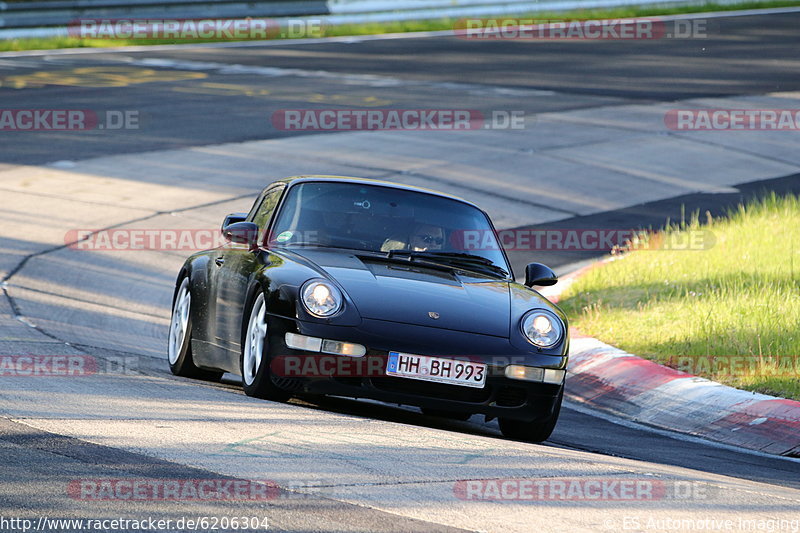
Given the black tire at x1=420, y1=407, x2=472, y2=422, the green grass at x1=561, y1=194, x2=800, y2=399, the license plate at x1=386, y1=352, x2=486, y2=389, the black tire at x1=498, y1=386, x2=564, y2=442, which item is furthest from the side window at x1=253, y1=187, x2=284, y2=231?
the green grass at x1=561, y1=194, x2=800, y2=399

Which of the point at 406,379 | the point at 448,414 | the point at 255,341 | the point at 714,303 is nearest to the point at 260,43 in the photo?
the point at 714,303

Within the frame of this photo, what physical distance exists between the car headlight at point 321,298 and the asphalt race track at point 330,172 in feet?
1.68

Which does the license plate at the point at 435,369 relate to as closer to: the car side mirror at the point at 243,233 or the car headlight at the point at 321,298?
the car headlight at the point at 321,298

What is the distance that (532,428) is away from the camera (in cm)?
682

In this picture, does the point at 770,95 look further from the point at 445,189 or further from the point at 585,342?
the point at 585,342

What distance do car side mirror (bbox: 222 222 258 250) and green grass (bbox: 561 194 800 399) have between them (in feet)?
11.0

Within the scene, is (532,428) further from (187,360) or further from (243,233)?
(187,360)

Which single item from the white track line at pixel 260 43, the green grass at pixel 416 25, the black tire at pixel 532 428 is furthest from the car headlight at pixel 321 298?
the green grass at pixel 416 25

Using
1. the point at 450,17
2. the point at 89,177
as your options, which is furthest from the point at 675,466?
the point at 450,17

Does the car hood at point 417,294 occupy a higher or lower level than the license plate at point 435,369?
higher

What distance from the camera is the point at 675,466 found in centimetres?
643

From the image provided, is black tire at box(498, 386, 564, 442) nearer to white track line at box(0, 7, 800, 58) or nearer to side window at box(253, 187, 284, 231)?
side window at box(253, 187, 284, 231)

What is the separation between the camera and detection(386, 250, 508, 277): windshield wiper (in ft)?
24.8

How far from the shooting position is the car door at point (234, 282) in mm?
7324
